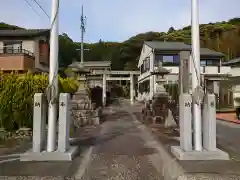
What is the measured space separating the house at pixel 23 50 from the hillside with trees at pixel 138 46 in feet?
62.1

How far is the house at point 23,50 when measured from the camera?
66.6 ft

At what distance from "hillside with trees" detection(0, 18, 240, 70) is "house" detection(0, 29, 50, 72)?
1894 centimetres

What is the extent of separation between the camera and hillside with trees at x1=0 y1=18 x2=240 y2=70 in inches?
1735

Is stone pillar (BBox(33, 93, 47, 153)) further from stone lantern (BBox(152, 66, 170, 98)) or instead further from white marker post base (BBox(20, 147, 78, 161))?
stone lantern (BBox(152, 66, 170, 98))

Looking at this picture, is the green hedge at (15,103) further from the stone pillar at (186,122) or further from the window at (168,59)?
the window at (168,59)

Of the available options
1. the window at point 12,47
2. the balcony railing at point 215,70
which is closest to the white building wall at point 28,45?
the window at point 12,47

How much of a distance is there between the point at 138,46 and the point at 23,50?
94.6 feet

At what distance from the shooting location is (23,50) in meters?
21.8

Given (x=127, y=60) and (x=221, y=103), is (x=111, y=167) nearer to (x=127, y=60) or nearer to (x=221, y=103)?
(x=221, y=103)

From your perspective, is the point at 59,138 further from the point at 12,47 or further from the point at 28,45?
the point at 12,47

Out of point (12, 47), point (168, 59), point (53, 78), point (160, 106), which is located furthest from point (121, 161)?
point (168, 59)

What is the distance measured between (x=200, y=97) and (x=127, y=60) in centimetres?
4241

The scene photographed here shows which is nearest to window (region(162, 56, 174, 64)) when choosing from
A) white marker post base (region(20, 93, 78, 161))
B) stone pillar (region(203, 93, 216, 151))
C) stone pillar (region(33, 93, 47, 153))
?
stone pillar (region(203, 93, 216, 151))

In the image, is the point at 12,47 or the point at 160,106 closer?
the point at 160,106
